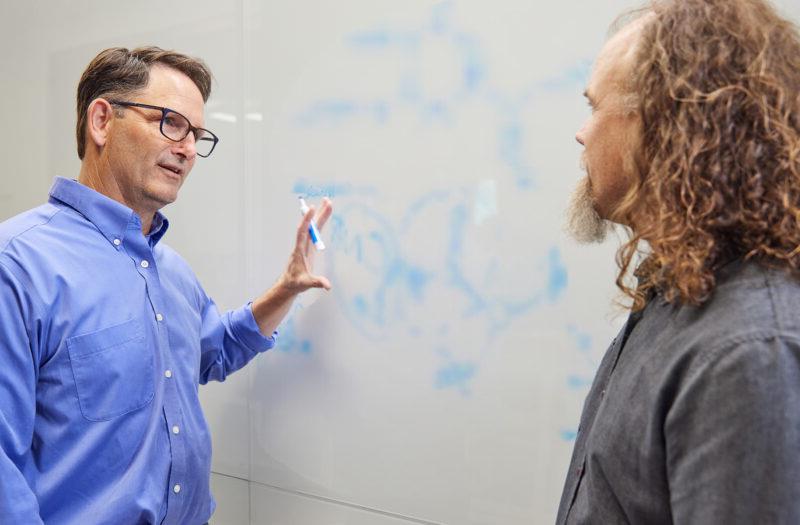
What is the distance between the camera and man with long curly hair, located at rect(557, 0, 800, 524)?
17.4 inches

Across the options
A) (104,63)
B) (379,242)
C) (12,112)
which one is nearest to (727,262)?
(379,242)

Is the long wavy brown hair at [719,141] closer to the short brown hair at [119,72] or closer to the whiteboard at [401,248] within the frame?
the whiteboard at [401,248]

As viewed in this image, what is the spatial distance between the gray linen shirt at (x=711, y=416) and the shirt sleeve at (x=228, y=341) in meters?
0.76

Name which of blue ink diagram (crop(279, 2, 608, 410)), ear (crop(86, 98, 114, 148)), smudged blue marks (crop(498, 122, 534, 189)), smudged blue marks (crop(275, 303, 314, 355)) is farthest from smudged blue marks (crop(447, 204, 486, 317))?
ear (crop(86, 98, 114, 148))

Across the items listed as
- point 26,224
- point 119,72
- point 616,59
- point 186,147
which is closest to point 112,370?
point 26,224

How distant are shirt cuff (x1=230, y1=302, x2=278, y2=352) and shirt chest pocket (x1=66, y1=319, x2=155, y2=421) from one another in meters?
0.25

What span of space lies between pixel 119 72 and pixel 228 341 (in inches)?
20.1

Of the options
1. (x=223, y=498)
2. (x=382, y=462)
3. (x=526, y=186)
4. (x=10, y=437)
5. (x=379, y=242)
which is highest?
(x=526, y=186)

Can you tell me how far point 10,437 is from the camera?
80 cm

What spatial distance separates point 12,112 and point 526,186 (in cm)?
143

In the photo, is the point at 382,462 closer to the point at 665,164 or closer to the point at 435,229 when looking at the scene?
the point at 435,229

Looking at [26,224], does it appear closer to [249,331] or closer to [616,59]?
[249,331]

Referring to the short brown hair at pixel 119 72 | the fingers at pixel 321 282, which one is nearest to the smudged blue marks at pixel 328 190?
the fingers at pixel 321 282

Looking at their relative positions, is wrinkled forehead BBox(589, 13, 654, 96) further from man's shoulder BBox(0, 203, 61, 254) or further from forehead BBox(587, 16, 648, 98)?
man's shoulder BBox(0, 203, 61, 254)
